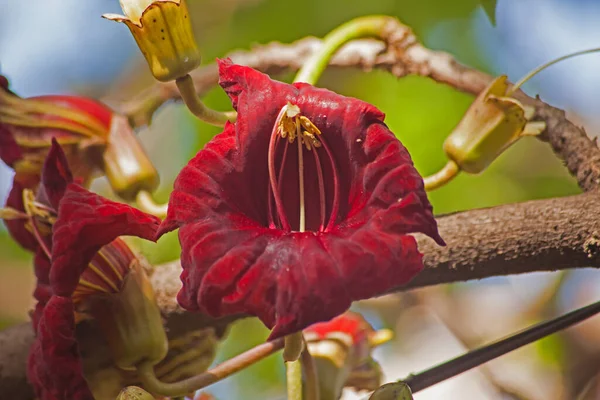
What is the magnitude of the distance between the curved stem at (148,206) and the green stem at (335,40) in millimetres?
210

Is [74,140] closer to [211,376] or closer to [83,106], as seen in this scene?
[83,106]

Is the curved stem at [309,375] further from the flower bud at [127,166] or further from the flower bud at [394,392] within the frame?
the flower bud at [127,166]

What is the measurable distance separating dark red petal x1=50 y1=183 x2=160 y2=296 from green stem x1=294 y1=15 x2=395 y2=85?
0.80 ft

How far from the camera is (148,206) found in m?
0.90

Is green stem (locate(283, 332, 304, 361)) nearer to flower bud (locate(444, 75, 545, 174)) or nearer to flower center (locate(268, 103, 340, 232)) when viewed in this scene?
flower center (locate(268, 103, 340, 232))

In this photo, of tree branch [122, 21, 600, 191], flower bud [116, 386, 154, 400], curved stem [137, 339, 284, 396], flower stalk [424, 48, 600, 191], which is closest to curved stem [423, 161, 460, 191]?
flower stalk [424, 48, 600, 191]

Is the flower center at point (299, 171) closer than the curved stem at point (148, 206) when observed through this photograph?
Yes

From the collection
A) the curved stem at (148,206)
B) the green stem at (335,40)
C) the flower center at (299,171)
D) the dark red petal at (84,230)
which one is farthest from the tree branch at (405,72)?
the dark red petal at (84,230)

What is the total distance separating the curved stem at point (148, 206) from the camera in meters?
0.87

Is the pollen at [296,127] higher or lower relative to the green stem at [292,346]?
higher

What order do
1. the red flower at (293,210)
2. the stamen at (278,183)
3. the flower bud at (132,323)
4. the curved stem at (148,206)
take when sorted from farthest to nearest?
the curved stem at (148,206)
the flower bud at (132,323)
the stamen at (278,183)
the red flower at (293,210)

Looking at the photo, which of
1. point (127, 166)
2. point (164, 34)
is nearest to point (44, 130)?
point (127, 166)

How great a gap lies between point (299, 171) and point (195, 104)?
0.11 m

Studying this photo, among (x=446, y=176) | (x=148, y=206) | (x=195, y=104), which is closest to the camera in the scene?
(x=195, y=104)
